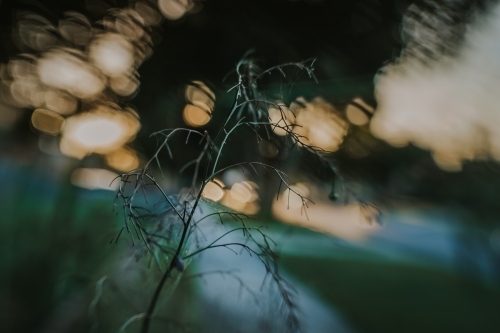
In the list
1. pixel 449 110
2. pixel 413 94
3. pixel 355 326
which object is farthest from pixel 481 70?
pixel 355 326

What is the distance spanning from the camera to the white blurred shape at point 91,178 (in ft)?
7.54

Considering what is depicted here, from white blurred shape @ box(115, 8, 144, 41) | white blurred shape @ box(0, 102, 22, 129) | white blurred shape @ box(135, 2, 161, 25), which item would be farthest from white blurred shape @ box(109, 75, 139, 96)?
white blurred shape @ box(0, 102, 22, 129)

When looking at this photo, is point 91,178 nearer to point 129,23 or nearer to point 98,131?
point 98,131

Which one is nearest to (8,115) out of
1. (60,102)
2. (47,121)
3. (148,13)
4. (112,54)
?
(47,121)

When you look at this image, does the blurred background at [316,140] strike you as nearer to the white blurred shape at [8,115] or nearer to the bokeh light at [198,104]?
the bokeh light at [198,104]

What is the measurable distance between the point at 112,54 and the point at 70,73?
1.15ft

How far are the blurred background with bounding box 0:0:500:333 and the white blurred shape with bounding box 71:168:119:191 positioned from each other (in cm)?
4

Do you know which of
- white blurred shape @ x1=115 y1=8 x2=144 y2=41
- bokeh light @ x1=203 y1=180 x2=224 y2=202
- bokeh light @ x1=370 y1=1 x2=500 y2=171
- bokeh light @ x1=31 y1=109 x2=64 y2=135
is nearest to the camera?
→ bokeh light @ x1=203 y1=180 x2=224 y2=202

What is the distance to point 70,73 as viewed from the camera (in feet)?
7.82

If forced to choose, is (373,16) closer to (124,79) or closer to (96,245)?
(124,79)

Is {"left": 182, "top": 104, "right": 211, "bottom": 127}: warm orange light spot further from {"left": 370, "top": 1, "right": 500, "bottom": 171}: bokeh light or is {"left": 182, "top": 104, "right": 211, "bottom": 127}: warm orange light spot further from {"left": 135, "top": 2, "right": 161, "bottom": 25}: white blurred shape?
{"left": 370, "top": 1, "right": 500, "bottom": 171}: bokeh light

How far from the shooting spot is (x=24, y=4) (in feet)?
7.18

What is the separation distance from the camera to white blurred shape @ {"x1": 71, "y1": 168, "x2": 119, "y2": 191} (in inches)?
90.5

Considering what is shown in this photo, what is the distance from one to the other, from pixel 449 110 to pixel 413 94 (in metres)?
0.23
